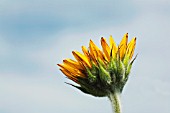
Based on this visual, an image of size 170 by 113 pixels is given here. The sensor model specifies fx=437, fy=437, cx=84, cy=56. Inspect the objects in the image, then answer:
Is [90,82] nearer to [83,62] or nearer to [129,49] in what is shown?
[83,62]

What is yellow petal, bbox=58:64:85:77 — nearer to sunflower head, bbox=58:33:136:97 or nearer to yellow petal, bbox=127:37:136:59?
sunflower head, bbox=58:33:136:97

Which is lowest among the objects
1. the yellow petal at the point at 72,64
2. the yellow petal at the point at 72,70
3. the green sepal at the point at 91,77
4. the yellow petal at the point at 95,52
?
the green sepal at the point at 91,77

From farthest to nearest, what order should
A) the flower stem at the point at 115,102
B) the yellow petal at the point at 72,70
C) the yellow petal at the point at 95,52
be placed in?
1. the yellow petal at the point at 95,52
2. the yellow petal at the point at 72,70
3. the flower stem at the point at 115,102

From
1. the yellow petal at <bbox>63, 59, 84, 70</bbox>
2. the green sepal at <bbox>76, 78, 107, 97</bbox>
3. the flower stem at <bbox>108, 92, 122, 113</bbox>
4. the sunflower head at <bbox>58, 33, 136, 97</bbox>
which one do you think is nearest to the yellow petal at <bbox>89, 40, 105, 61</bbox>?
the sunflower head at <bbox>58, 33, 136, 97</bbox>

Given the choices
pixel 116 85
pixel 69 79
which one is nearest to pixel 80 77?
pixel 69 79

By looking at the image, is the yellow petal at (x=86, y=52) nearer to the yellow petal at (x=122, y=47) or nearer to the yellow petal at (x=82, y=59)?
the yellow petal at (x=82, y=59)

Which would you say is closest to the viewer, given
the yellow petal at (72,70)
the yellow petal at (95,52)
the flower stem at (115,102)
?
the flower stem at (115,102)

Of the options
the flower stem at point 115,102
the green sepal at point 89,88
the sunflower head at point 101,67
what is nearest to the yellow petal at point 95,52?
the sunflower head at point 101,67
